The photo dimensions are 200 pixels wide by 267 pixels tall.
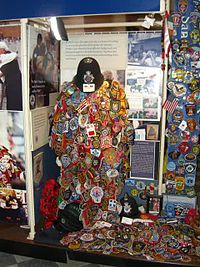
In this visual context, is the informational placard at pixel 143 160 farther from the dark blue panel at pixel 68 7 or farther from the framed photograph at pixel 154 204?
the dark blue panel at pixel 68 7

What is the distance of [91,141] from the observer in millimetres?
2691

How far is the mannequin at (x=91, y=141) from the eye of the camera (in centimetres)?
266

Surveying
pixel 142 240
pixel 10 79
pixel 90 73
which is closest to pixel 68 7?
pixel 90 73

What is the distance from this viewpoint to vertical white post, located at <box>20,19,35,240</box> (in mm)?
2340

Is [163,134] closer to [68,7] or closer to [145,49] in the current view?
[145,49]

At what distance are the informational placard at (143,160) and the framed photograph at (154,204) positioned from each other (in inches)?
8.3

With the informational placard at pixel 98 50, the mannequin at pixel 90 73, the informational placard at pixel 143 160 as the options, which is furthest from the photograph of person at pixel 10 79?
the informational placard at pixel 143 160

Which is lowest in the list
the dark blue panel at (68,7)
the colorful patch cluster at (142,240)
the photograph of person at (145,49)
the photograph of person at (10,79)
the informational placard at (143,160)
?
the colorful patch cluster at (142,240)

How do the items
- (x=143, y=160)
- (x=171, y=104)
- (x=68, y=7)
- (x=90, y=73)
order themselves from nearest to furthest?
1. (x=68, y=7)
2. (x=90, y=73)
3. (x=171, y=104)
4. (x=143, y=160)

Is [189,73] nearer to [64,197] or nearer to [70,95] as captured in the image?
[70,95]

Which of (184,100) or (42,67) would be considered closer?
(42,67)

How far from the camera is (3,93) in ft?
8.39

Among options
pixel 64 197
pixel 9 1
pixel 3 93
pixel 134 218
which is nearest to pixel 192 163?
pixel 134 218

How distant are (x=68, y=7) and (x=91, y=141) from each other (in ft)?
3.86
